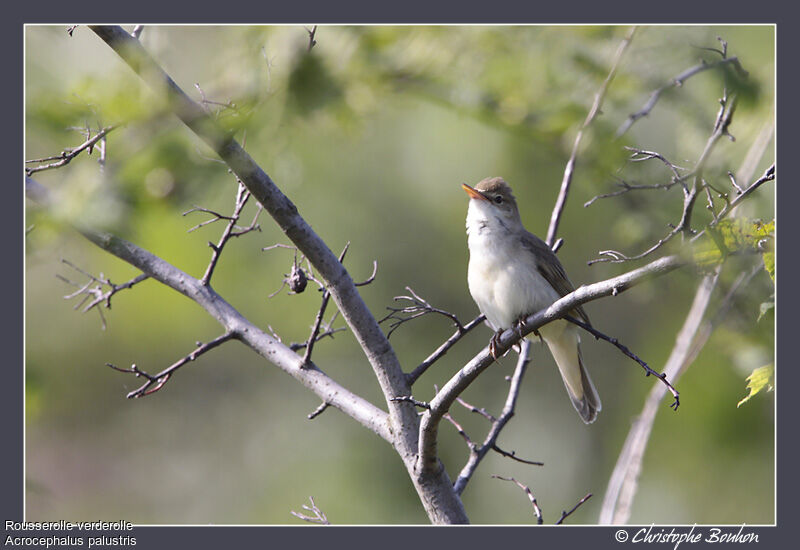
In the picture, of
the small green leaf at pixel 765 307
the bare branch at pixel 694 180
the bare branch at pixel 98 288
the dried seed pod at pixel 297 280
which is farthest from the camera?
the bare branch at pixel 98 288

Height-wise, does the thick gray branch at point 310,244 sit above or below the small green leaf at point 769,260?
above

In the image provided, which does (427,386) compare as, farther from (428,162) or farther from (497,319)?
(497,319)

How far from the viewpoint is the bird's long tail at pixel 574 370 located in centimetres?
424

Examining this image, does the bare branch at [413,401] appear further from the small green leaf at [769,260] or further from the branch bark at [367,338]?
the small green leaf at [769,260]

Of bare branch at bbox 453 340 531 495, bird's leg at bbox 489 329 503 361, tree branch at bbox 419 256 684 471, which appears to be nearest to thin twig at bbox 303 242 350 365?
tree branch at bbox 419 256 684 471

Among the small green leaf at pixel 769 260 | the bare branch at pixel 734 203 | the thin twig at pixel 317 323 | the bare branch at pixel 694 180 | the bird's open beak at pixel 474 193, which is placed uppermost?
the bird's open beak at pixel 474 193

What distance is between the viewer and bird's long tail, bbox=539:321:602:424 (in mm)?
4238

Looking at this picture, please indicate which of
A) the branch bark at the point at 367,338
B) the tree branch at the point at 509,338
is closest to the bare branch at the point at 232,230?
the branch bark at the point at 367,338

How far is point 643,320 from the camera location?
664 cm

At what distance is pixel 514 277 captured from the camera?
3797 millimetres

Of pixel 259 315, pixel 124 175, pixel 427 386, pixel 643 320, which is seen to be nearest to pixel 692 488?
pixel 643 320

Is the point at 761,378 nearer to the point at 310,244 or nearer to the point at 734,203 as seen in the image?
the point at 734,203

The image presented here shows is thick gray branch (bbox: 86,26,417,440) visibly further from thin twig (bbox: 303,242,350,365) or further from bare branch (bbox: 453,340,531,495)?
bare branch (bbox: 453,340,531,495)

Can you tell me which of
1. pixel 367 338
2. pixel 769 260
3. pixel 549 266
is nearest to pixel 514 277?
pixel 549 266
